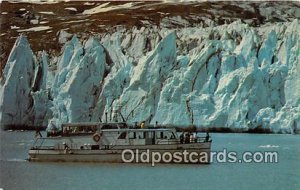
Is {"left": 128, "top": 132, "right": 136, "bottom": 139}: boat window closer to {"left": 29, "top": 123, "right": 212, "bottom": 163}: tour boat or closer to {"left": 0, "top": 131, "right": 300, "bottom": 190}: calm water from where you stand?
{"left": 29, "top": 123, "right": 212, "bottom": 163}: tour boat

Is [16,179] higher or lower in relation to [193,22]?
lower

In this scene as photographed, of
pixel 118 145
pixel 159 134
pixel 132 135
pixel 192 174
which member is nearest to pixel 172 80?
pixel 159 134

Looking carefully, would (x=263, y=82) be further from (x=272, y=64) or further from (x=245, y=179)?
(x=245, y=179)

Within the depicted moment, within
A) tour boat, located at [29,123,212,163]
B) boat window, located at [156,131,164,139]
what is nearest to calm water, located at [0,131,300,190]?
tour boat, located at [29,123,212,163]

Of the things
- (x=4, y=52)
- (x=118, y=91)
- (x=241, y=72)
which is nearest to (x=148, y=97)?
(x=118, y=91)

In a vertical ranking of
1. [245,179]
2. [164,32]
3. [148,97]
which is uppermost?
[164,32]
